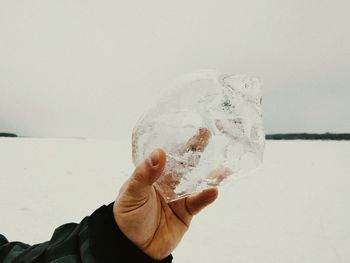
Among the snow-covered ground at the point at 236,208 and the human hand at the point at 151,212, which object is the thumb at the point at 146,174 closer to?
the human hand at the point at 151,212

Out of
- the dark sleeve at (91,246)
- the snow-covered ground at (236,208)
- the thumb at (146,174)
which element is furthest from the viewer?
the snow-covered ground at (236,208)

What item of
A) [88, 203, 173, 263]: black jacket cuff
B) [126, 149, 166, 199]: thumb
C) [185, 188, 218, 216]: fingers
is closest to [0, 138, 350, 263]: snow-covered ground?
[185, 188, 218, 216]: fingers

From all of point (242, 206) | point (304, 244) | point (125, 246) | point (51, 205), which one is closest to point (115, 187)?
point (51, 205)

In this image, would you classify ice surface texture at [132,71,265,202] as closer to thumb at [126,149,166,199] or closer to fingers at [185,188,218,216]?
fingers at [185,188,218,216]

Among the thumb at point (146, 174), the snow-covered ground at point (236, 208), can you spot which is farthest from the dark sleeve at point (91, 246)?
the snow-covered ground at point (236, 208)

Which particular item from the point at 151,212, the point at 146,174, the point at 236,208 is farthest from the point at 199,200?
the point at 236,208

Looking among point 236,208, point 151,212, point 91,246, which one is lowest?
point 236,208

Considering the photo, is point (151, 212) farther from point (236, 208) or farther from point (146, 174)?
point (236, 208)
